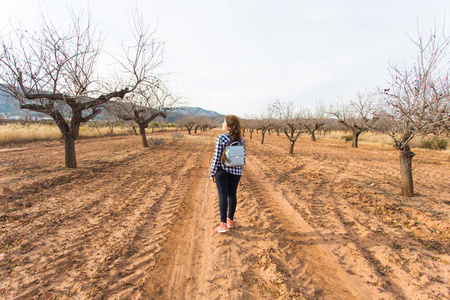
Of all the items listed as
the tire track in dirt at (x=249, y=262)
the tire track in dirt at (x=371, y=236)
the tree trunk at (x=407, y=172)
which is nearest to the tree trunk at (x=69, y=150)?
the tire track in dirt at (x=249, y=262)

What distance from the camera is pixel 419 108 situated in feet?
13.9

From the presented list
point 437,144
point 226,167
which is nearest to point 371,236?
point 226,167

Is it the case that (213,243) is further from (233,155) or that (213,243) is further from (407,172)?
(407,172)

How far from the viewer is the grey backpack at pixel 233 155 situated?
8.67 feet

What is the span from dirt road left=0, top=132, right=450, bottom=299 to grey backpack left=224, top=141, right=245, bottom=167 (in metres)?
1.23

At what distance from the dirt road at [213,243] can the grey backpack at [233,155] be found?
4.04ft

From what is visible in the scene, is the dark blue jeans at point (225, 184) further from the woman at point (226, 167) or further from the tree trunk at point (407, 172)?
the tree trunk at point (407, 172)

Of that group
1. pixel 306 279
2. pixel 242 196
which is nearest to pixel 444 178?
pixel 242 196

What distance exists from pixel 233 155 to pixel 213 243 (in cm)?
138

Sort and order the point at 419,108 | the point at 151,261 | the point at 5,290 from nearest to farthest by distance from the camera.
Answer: the point at 5,290 < the point at 151,261 < the point at 419,108

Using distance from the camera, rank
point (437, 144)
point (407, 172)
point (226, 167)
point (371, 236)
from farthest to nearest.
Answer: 1. point (437, 144)
2. point (407, 172)
3. point (371, 236)
4. point (226, 167)

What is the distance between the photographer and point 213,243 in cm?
285

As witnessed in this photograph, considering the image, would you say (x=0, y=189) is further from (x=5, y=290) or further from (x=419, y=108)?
(x=419, y=108)

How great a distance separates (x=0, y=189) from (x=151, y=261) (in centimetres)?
488
